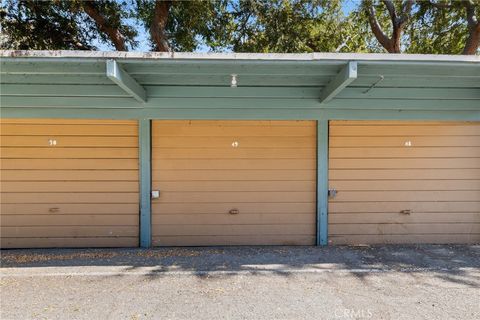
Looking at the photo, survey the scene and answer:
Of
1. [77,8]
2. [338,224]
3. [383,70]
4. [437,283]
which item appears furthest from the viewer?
[77,8]

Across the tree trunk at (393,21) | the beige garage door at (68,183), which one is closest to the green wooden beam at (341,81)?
the beige garage door at (68,183)

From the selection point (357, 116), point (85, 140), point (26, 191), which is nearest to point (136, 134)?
point (85, 140)

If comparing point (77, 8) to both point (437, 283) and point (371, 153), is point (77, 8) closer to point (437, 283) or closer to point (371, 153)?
point (371, 153)

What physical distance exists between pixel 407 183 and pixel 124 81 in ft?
13.4

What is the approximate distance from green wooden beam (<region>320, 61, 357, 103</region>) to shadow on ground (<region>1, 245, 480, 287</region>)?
2056 millimetres

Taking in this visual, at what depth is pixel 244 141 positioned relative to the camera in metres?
4.70

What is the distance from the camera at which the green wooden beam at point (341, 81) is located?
11.5ft

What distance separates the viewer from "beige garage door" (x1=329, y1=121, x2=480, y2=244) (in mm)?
4738

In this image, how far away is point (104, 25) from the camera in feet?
24.2

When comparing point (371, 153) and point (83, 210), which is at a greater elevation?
point (371, 153)

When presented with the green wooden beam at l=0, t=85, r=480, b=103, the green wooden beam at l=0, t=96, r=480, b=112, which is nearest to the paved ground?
the green wooden beam at l=0, t=96, r=480, b=112

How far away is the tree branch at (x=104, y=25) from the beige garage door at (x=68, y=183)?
360cm

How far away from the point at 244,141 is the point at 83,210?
8.10 ft

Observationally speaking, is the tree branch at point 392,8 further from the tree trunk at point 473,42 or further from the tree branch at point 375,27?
the tree trunk at point 473,42
